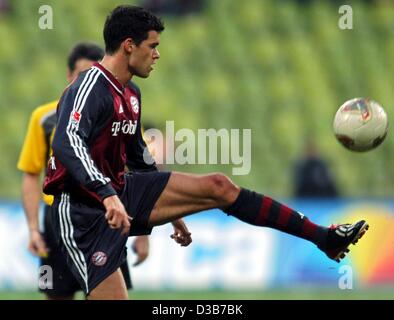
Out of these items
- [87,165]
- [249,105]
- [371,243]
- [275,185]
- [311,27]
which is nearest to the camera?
[87,165]

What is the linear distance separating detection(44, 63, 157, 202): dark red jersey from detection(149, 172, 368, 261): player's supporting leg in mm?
334

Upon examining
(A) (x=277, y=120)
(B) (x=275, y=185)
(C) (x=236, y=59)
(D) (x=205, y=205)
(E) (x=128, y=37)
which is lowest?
(D) (x=205, y=205)

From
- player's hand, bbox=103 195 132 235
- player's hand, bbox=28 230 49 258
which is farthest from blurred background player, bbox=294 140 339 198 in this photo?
player's hand, bbox=103 195 132 235

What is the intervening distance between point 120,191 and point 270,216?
89cm

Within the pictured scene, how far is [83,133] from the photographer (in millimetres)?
5715

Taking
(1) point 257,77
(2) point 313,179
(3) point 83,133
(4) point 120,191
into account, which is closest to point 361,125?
(4) point 120,191

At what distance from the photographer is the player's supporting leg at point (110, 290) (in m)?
5.84

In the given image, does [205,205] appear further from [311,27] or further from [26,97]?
[311,27]

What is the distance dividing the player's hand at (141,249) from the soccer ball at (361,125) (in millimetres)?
1598

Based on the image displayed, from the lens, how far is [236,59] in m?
15.2

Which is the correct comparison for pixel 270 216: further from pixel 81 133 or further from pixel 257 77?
pixel 257 77

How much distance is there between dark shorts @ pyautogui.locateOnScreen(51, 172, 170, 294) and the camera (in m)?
5.93

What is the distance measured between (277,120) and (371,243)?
3423 mm

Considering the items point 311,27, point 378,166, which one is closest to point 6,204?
point 378,166
